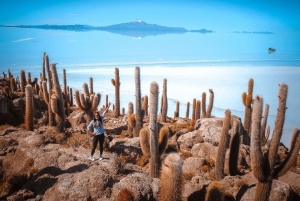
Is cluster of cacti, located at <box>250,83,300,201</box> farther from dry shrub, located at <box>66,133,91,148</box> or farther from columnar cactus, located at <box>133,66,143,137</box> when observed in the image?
columnar cactus, located at <box>133,66,143,137</box>

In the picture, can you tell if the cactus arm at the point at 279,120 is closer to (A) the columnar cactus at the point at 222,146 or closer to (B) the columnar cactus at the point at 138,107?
(A) the columnar cactus at the point at 222,146

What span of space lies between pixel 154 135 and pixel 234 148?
370cm

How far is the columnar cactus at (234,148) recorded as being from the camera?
8445mm

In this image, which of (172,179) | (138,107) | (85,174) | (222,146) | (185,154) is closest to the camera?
(172,179)

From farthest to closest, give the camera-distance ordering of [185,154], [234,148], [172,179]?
[185,154], [234,148], [172,179]

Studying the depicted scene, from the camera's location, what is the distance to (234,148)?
866 centimetres

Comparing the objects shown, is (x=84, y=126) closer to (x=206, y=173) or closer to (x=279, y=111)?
(x=206, y=173)

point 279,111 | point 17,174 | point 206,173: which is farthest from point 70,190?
point 279,111

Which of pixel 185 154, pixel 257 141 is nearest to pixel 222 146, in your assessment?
pixel 257 141

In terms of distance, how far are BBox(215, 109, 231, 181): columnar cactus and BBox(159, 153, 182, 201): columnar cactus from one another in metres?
4.23

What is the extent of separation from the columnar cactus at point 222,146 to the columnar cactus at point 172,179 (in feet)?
13.9

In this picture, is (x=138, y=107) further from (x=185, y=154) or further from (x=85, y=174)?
(x=85, y=174)

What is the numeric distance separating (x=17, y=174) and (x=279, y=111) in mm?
8147

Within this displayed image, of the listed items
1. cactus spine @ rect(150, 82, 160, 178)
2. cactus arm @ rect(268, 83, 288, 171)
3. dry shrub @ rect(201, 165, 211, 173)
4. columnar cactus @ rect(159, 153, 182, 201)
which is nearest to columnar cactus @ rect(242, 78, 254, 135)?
dry shrub @ rect(201, 165, 211, 173)
